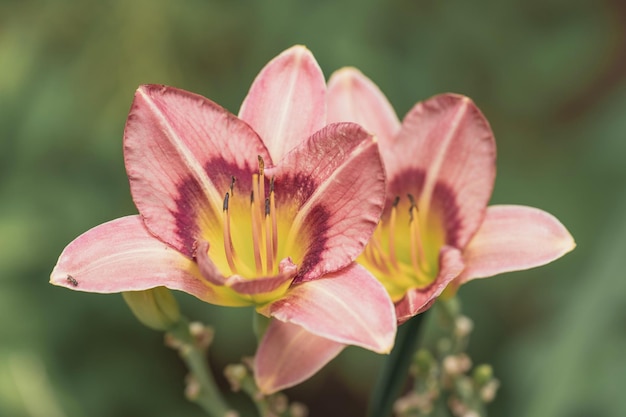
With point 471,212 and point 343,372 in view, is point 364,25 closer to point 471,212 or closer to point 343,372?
point 343,372

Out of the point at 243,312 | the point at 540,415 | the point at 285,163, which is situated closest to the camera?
the point at 285,163

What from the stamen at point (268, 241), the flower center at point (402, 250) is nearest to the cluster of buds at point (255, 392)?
the stamen at point (268, 241)

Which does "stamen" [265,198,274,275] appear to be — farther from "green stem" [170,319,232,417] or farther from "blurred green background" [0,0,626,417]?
"blurred green background" [0,0,626,417]

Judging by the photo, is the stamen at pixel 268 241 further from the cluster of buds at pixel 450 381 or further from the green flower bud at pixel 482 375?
the green flower bud at pixel 482 375

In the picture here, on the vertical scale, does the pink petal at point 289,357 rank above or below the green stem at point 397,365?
above

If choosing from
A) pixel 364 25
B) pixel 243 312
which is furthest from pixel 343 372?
pixel 364 25

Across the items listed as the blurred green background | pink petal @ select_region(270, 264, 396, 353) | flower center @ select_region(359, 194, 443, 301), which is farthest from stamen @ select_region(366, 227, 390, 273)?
the blurred green background

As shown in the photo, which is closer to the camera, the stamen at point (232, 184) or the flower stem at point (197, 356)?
the stamen at point (232, 184)
